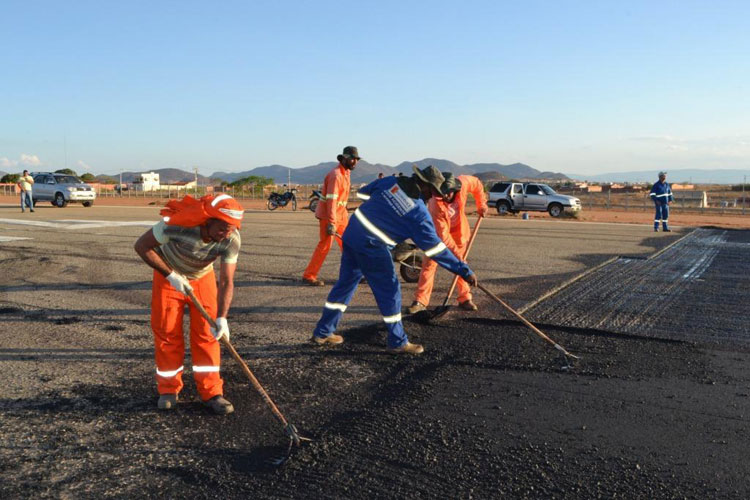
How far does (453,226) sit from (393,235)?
229 centimetres

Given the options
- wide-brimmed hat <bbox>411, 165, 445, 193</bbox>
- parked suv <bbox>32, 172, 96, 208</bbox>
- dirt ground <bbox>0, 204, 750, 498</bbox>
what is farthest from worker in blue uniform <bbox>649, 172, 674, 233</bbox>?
parked suv <bbox>32, 172, 96, 208</bbox>

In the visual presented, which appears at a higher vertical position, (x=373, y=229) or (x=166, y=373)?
(x=373, y=229)

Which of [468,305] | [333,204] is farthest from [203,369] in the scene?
[333,204]

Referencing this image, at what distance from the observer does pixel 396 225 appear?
5.28 metres

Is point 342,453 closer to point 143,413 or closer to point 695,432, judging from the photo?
point 143,413

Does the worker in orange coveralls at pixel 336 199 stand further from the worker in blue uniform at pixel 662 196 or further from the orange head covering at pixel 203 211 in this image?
the worker in blue uniform at pixel 662 196

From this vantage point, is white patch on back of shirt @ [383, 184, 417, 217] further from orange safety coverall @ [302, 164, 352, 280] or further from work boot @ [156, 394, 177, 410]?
orange safety coverall @ [302, 164, 352, 280]

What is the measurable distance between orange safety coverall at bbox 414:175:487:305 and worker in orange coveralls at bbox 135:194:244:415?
3.38 meters

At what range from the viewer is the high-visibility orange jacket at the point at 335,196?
807cm

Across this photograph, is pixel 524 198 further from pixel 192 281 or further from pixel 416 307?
pixel 192 281

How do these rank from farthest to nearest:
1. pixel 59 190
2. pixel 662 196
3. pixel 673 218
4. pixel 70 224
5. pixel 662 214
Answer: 1. pixel 673 218
2. pixel 59 190
3. pixel 662 214
4. pixel 662 196
5. pixel 70 224

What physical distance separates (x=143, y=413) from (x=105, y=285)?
512 cm

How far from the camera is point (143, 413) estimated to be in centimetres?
407

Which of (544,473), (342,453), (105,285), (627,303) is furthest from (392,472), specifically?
(105,285)
